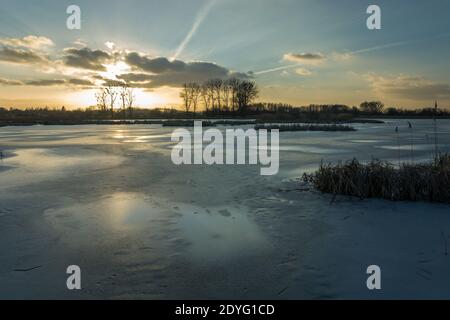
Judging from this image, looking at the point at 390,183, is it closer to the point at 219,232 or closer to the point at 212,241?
the point at 219,232

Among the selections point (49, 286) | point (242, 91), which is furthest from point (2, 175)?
point (242, 91)

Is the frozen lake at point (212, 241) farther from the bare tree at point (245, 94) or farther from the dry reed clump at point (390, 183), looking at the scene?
the bare tree at point (245, 94)

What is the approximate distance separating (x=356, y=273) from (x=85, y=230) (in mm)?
Result: 3505

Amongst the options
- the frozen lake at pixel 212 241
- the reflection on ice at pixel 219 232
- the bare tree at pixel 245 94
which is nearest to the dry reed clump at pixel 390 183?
the frozen lake at pixel 212 241

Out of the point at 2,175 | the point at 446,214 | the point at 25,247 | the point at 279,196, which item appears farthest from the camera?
the point at 2,175

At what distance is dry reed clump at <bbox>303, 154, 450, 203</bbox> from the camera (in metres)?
5.92

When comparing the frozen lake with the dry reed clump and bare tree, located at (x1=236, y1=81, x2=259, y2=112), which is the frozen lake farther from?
bare tree, located at (x1=236, y1=81, x2=259, y2=112)

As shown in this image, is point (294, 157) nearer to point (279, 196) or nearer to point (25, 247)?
point (279, 196)

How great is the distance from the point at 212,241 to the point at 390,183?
382 cm

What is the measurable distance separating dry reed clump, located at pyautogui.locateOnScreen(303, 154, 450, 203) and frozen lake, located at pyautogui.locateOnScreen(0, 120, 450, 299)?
1.00 ft

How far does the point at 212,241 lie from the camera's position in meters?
4.18

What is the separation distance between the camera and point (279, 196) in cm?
640

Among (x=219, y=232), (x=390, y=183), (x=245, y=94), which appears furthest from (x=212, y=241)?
(x=245, y=94)

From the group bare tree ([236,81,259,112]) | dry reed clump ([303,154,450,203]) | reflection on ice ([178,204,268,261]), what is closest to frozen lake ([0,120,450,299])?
reflection on ice ([178,204,268,261])
